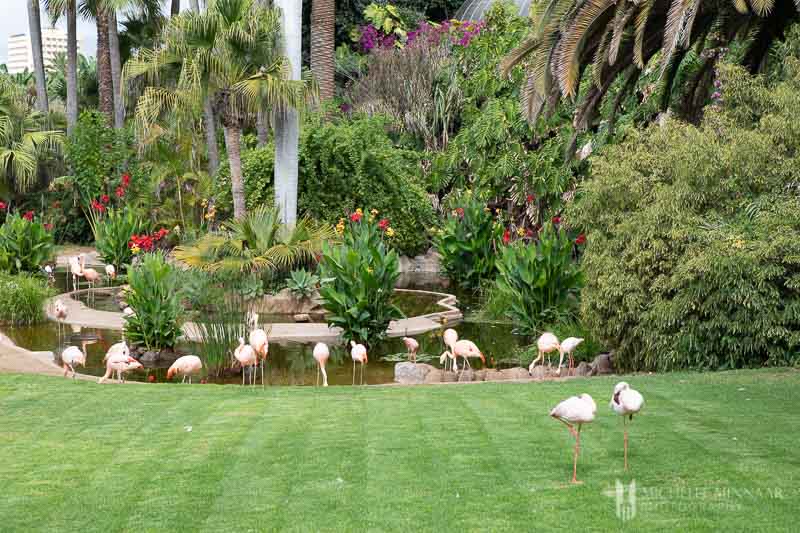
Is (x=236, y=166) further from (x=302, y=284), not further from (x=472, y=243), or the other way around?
(x=472, y=243)

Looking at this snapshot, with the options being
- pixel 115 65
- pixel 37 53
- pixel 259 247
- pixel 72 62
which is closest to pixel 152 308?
pixel 259 247

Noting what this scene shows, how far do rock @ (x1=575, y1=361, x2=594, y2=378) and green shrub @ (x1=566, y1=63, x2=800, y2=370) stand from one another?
1.05ft

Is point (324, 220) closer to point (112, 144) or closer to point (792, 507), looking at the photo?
point (112, 144)

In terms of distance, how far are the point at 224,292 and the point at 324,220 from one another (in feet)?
30.3

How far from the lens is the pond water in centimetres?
1105

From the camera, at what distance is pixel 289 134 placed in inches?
Result: 752

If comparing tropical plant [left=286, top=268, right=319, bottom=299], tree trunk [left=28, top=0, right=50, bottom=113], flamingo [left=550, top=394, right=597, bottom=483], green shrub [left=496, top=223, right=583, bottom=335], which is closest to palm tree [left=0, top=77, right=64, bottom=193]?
tree trunk [left=28, top=0, right=50, bottom=113]

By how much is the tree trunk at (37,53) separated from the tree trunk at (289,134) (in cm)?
1533

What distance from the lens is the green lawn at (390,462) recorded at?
4.97 m

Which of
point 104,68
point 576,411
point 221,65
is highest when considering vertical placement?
point 104,68

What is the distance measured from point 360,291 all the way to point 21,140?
761 inches

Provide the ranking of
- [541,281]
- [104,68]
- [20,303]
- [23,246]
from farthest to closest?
[104,68], [23,246], [20,303], [541,281]

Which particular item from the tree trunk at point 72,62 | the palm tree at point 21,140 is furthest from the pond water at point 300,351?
the tree trunk at point 72,62

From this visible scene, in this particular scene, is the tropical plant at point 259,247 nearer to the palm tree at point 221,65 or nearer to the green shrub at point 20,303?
the palm tree at point 221,65
